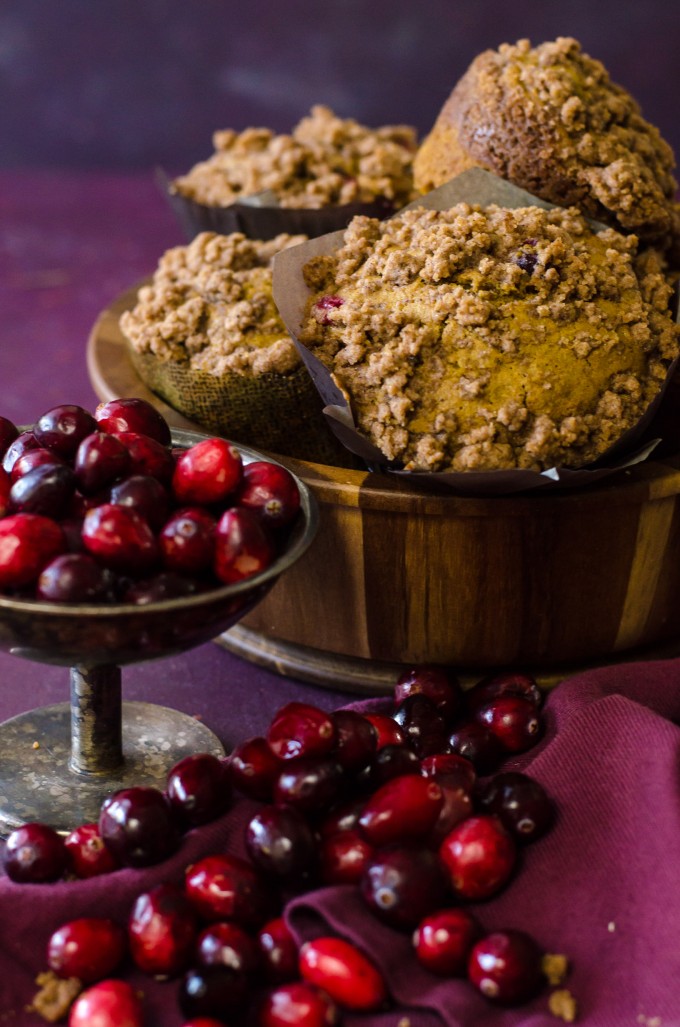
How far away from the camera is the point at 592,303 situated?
1219 millimetres

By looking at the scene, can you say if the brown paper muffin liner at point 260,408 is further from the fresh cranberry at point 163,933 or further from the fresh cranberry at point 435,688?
the fresh cranberry at point 163,933

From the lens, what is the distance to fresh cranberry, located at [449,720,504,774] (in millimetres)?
1075

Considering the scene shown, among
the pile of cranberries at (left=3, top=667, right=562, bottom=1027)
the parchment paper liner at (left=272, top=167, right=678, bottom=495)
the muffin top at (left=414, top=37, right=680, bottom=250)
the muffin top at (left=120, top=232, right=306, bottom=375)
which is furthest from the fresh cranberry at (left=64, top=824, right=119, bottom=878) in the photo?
the muffin top at (left=414, top=37, right=680, bottom=250)

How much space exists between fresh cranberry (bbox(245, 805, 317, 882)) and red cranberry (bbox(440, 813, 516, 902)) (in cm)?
11

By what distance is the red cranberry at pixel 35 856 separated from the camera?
3.06ft

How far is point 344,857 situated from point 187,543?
0.90 ft

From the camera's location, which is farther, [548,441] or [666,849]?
[548,441]

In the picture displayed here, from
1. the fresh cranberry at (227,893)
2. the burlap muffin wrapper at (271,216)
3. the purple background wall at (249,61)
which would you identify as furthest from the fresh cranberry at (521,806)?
the purple background wall at (249,61)

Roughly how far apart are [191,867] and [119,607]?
21 cm

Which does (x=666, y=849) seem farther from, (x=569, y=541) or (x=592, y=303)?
(x=592, y=303)

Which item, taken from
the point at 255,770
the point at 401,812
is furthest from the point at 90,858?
the point at 401,812

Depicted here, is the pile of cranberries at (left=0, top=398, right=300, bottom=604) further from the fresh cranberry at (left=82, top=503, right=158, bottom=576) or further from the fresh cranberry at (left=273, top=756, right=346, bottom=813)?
A: the fresh cranberry at (left=273, top=756, right=346, bottom=813)

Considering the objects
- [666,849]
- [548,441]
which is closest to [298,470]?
[548,441]

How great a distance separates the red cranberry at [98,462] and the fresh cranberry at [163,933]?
34 centimetres
